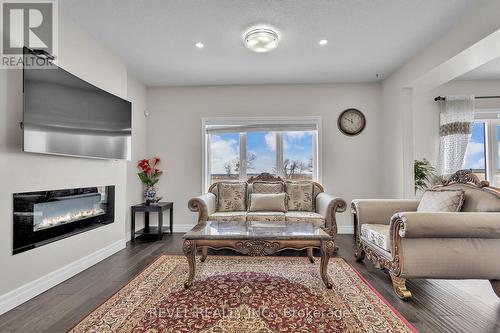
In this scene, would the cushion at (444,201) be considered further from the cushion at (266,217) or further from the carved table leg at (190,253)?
the carved table leg at (190,253)

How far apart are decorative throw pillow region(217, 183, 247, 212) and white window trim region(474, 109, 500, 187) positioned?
4302mm

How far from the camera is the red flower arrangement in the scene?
4148mm

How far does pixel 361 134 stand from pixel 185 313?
12.9ft

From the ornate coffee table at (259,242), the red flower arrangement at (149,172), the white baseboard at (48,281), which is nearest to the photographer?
the white baseboard at (48,281)

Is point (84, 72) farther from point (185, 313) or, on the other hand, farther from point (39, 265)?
point (185, 313)

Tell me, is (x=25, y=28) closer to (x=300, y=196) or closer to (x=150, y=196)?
(x=150, y=196)

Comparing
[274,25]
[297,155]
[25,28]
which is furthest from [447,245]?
[25,28]

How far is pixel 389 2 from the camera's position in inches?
92.7

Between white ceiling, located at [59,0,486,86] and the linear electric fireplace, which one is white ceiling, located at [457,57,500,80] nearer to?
white ceiling, located at [59,0,486,86]

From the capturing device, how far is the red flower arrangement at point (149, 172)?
4148mm

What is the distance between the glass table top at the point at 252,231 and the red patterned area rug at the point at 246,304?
473 mm

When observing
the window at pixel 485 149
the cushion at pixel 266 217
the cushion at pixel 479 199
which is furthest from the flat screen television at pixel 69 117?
the window at pixel 485 149

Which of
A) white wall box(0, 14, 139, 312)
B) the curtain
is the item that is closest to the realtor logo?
white wall box(0, 14, 139, 312)

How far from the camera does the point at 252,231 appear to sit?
2375 millimetres
